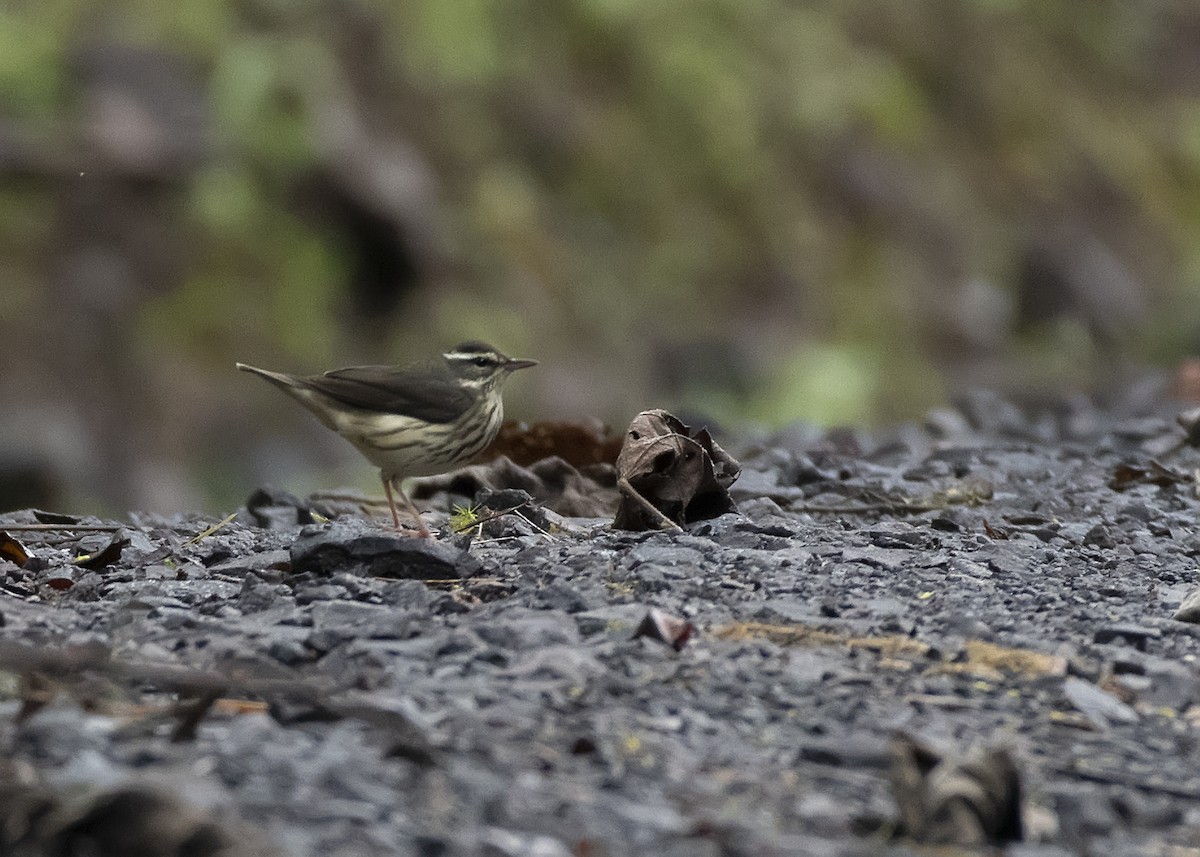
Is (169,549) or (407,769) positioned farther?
(169,549)

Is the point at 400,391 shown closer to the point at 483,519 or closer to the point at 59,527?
the point at 483,519

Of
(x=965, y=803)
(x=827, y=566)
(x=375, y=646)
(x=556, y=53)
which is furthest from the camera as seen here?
(x=556, y=53)

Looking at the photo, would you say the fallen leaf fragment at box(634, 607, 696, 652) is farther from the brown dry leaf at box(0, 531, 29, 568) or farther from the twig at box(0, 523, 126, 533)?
the twig at box(0, 523, 126, 533)

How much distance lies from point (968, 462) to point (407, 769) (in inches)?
176

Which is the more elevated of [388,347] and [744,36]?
[744,36]

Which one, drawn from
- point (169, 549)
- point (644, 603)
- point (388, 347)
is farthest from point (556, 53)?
point (644, 603)

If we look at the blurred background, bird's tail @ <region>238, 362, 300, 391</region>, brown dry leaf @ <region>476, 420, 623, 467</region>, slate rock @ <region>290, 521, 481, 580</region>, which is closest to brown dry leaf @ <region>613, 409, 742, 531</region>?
slate rock @ <region>290, 521, 481, 580</region>

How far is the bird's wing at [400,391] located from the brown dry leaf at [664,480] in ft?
2.75

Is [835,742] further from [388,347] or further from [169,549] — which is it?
[388,347]

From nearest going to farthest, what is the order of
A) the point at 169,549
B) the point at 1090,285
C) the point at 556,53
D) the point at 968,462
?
the point at 169,549, the point at 968,462, the point at 556,53, the point at 1090,285

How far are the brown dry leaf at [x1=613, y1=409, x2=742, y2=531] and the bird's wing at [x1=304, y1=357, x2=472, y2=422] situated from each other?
838 mm

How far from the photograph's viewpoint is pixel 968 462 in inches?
263

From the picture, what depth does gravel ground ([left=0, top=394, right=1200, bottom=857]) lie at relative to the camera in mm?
2467

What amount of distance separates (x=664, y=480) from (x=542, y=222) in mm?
7992
